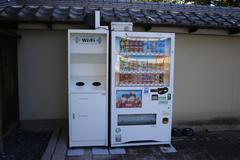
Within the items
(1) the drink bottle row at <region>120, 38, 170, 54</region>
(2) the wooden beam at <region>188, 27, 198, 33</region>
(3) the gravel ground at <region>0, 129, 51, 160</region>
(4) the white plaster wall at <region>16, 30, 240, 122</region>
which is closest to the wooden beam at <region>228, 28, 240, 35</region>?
(4) the white plaster wall at <region>16, 30, 240, 122</region>

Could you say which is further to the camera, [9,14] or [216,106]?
[216,106]

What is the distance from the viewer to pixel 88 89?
5031 mm

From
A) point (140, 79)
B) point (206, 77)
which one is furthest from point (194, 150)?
point (206, 77)

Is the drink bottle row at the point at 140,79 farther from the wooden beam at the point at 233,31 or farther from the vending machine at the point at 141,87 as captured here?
the wooden beam at the point at 233,31

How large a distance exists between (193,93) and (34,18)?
3.88 m

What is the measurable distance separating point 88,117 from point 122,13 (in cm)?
246

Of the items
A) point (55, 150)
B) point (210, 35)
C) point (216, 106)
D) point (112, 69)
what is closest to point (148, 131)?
point (112, 69)

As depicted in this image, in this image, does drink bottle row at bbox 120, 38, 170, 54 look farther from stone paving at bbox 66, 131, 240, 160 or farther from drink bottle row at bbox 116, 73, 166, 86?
stone paving at bbox 66, 131, 240, 160

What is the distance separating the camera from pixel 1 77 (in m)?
4.99

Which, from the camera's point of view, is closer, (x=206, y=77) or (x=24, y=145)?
(x=24, y=145)

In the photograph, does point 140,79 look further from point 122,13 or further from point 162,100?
point 122,13

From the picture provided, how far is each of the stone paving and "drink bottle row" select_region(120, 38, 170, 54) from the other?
6.05ft

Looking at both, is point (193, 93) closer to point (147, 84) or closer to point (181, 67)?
point (181, 67)

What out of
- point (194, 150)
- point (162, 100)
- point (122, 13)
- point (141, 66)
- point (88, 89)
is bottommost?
point (194, 150)
